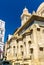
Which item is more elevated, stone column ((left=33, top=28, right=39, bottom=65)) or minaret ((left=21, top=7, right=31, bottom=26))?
minaret ((left=21, top=7, right=31, bottom=26))

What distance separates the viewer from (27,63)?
22.0 meters

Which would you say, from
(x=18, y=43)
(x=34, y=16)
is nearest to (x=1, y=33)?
(x=18, y=43)

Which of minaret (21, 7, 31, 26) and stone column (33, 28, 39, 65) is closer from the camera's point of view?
stone column (33, 28, 39, 65)

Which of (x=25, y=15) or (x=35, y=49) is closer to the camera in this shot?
(x=35, y=49)

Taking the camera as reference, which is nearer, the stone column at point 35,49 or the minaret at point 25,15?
the stone column at point 35,49

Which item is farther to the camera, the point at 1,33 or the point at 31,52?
the point at 1,33

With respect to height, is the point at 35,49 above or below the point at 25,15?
below

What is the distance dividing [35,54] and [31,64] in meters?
1.65

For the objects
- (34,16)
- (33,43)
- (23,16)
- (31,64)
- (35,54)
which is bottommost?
(31,64)

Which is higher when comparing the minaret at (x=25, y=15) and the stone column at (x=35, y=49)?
the minaret at (x=25, y=15)

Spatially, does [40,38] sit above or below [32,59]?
above

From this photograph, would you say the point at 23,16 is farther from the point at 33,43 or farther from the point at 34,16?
the point at 33,43

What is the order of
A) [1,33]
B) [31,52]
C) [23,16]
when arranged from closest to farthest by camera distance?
[31,52] → [23,16] → [1,33]

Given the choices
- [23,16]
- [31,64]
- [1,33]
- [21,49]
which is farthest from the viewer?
[1,33]
